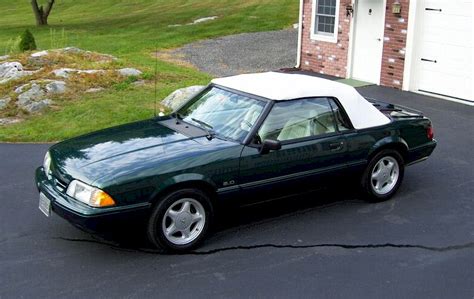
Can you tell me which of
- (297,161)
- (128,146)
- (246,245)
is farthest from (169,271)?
(297,161)

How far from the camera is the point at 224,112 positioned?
6.98 metres

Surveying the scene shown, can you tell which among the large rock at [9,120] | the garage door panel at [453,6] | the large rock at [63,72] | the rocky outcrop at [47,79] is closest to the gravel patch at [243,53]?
the rocky outcrop at [47,79]

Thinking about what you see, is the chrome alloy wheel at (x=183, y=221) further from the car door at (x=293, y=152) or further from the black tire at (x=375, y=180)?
the black tire at (x=375, y=180)

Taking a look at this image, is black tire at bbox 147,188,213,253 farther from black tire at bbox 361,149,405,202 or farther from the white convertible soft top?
black tire at bbox 361,149,405,202

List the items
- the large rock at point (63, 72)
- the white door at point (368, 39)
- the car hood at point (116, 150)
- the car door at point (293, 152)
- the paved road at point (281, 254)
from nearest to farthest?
the paved road at point (281, 254) → the car hood at point (116, 150) → the car door at point (293, 152) → the large rock at point (63, 72) → the white door at point (368, 39)

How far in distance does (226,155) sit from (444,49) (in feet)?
27.4

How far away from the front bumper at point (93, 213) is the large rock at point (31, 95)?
22.1 feet

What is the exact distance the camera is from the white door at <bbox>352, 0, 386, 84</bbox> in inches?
567

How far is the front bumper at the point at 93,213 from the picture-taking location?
18.5 ft

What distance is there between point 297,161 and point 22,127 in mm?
→ 6007

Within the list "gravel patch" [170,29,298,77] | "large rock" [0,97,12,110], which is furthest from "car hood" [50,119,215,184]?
"gravel patch" [170,29,298,77]

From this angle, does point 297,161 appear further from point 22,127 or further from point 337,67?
point 337,67

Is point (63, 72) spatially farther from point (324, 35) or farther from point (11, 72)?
point (324, 35)

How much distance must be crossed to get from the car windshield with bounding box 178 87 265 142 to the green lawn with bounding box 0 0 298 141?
3.76m
